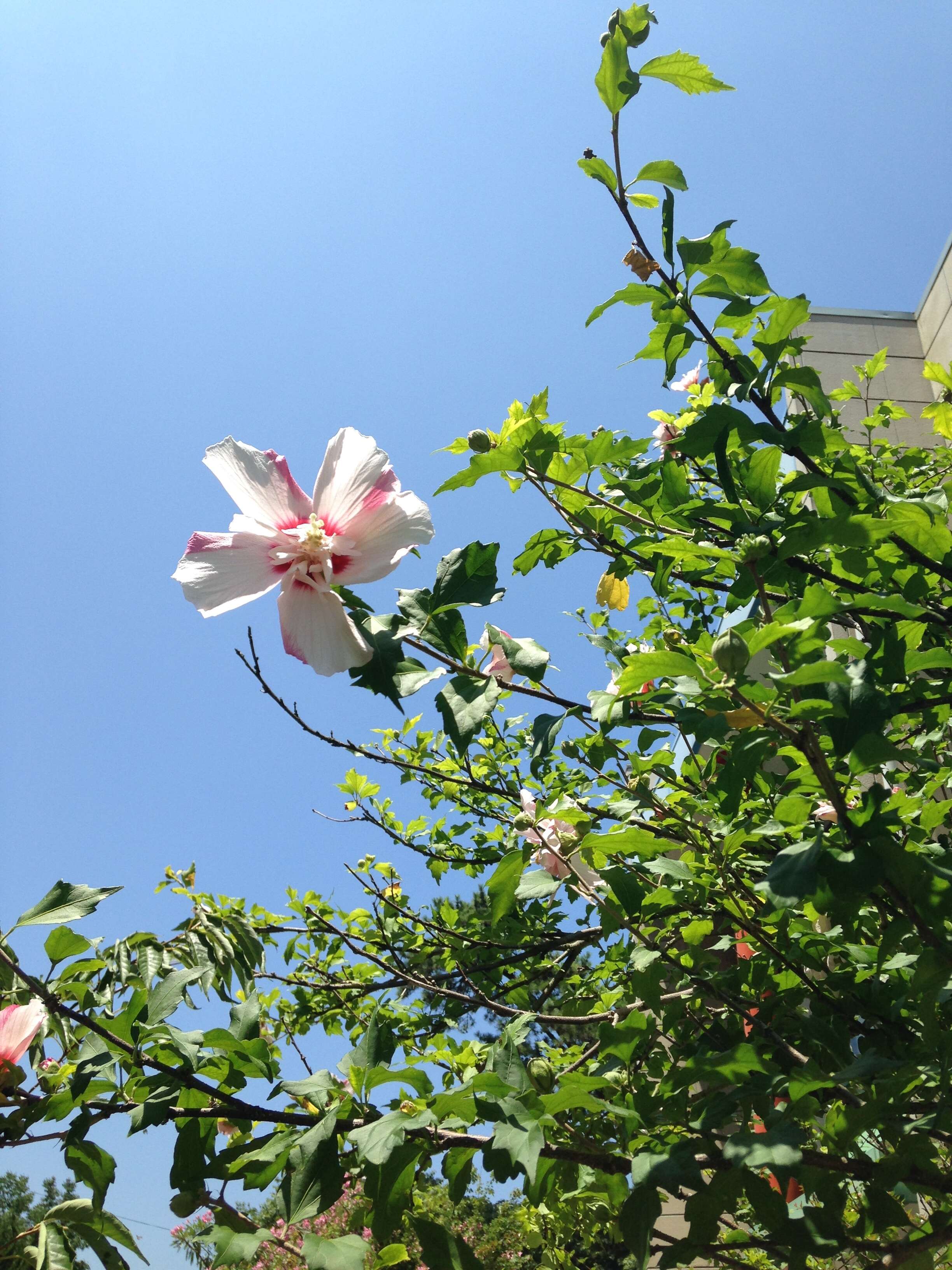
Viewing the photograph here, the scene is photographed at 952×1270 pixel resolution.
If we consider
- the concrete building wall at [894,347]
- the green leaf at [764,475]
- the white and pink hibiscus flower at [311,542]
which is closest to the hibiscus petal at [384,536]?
the white and pink hibiscus flower at [311,542]

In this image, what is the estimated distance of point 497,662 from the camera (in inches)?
45.8

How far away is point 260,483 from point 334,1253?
0.75 meters

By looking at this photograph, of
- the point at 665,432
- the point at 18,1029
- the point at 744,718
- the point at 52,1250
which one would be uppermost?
the point at 665,432

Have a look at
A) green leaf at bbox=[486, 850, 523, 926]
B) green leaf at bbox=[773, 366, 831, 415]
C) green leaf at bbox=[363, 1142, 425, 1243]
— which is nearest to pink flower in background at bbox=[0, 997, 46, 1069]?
green leaf at bbox=[363, 1142, 425, 1243]

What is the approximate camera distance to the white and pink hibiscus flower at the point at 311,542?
0.82 metres

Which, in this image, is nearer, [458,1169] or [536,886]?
[458,1169]

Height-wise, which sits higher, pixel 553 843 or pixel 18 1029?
pixel 553 843

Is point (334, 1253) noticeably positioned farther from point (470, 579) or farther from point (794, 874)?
point (470, 579)

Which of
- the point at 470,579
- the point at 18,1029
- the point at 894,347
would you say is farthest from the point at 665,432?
the point at 894,347

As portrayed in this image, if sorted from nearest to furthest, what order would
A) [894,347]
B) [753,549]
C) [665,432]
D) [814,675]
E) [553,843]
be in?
[814,675]
[753,549]
[553,843]
[665,432]
[894,347]

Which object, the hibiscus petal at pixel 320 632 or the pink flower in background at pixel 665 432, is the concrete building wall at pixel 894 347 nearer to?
the pink flower in background at pixel 665 432

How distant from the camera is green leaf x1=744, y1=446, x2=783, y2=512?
0.96m

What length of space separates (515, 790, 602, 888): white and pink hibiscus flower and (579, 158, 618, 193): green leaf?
0.90 m

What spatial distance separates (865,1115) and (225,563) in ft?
2.78
